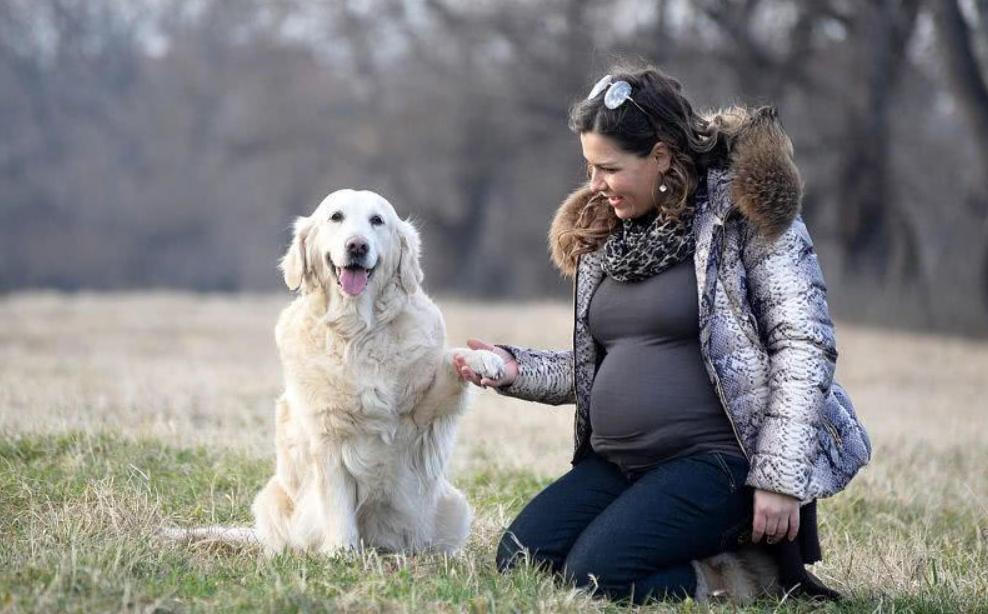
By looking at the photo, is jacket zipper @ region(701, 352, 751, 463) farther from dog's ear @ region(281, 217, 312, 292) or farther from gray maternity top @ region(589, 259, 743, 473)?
dog's ear @ region(281, 217, 312, 292)

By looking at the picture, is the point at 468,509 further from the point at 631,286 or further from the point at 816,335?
the point at 816,335

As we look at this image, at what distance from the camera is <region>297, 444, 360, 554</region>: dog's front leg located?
4.34 m

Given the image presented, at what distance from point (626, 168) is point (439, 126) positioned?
84.7 feet

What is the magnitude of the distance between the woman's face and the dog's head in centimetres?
92

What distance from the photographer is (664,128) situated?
13.1ft

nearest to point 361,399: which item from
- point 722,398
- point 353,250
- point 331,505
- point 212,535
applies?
point 331,505

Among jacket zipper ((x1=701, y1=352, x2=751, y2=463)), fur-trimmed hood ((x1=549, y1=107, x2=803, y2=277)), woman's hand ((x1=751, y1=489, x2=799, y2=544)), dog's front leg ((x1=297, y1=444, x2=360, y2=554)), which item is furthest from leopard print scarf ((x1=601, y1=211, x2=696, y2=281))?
dog's front leg ((x1=297, y1=444, x2=360, y2=554))

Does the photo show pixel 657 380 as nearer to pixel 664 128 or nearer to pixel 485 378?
pixel 485 378

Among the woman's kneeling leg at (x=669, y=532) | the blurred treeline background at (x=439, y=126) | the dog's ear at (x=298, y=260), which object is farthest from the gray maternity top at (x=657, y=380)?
the blurred treeline background at (x=439, y=126)

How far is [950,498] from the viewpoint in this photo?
6250 millimetres

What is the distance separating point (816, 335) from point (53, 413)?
15.5 ft

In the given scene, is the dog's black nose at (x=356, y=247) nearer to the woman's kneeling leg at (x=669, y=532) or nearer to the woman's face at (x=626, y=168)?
the woman's face at (x=626, y=168)

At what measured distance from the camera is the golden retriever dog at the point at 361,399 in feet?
14.2

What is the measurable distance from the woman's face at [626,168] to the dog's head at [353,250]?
0.92 m
